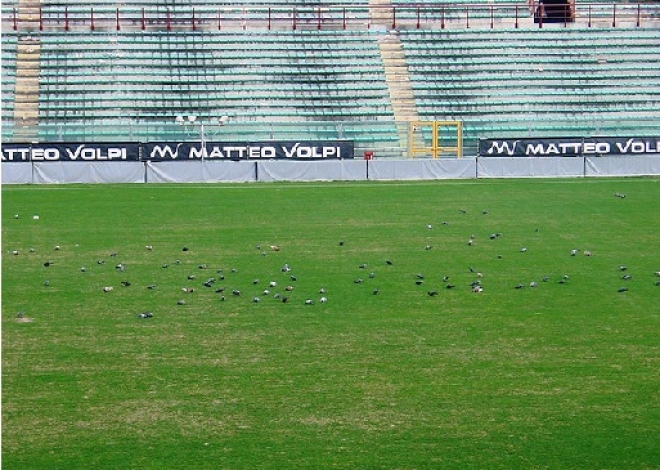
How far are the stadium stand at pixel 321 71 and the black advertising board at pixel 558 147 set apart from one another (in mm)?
3028

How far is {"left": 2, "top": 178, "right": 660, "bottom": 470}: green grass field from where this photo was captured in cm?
895

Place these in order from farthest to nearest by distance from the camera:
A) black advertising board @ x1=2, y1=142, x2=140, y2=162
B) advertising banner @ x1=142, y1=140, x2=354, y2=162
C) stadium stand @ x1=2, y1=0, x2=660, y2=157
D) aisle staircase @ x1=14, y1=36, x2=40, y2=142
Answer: stadium stand @ x1=2, y1=0, x2=660, y2=157 → aisle staircase @ x1=14, y1=36, x2=40, y2=142 → advertising banner @ x1=142, y1=140, x2=354, y2=162 → black advertising board @ x1=2, y1=142, x2=140, y2=162

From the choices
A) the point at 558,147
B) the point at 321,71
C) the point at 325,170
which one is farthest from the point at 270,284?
the point at 321,71

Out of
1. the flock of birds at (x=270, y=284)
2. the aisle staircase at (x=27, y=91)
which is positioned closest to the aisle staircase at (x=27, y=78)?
the aisle staircase at (x=27, y=91)

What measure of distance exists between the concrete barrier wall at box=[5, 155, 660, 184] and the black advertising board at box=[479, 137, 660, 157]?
225 cm

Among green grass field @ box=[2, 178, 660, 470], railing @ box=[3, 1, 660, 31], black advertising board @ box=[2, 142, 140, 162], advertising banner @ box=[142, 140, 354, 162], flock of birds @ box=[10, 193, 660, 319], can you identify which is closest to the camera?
green grass field @ box=[2, 178, 660, 470]

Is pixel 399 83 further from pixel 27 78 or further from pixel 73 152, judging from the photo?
pixel 27 78

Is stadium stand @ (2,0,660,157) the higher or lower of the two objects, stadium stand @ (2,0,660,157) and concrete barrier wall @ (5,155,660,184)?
the higher

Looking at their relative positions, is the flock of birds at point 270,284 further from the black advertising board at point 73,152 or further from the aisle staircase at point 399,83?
the aisle staircase at point 399,83

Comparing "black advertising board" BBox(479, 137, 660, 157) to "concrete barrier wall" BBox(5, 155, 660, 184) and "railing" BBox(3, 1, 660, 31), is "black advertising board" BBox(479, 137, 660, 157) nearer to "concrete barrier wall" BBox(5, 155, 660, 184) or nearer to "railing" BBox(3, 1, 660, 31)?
"concrete barrier wall" BBox(5, 155, 660, 184)

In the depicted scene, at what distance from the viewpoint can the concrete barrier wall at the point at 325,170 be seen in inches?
1307

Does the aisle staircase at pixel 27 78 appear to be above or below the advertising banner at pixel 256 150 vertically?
above

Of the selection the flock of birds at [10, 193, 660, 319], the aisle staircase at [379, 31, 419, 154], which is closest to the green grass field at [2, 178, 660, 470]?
the flock of birds at [10, 193, 660, 319]

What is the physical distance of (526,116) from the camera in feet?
138
